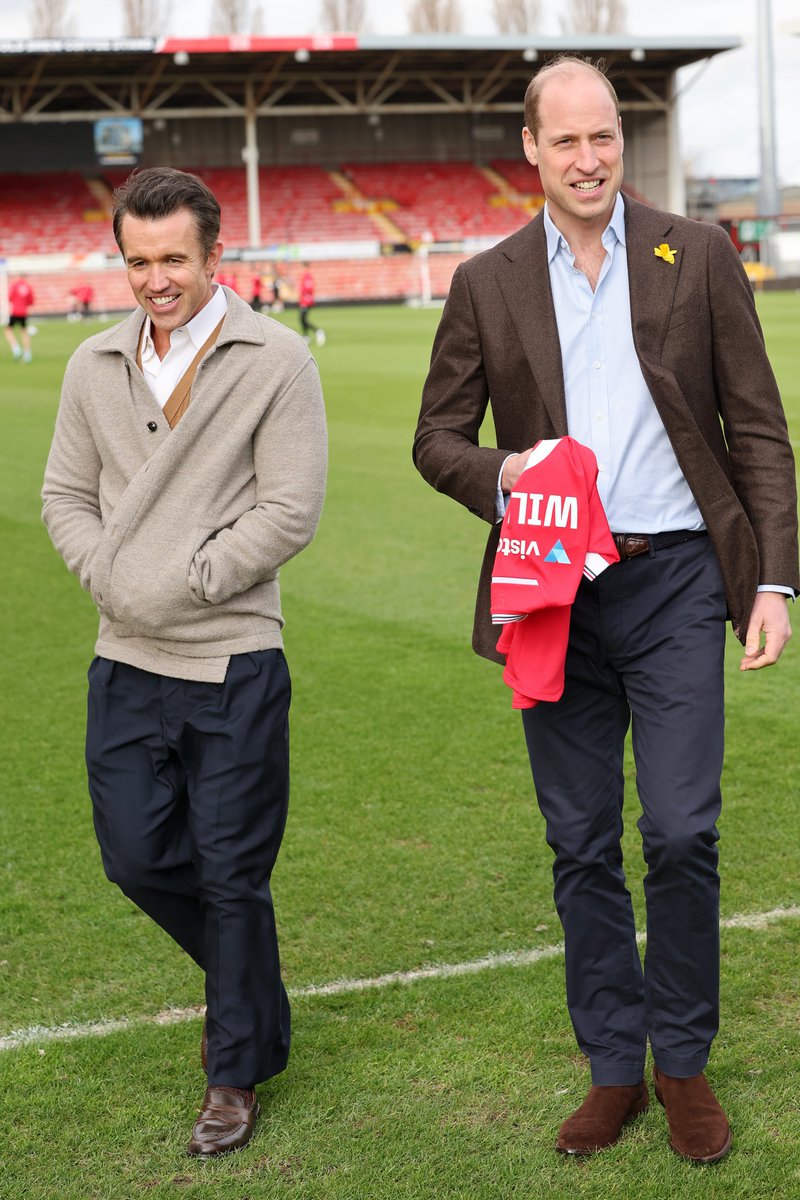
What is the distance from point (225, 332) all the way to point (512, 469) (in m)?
0.70

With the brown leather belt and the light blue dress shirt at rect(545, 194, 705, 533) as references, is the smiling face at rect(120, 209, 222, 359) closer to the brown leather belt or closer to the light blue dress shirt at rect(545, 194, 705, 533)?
the light blue dress shirt at rect(545, 194, 705, 533)

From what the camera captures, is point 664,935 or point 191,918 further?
point 191,918

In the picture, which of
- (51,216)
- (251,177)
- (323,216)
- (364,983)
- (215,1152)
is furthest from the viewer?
(323,216)

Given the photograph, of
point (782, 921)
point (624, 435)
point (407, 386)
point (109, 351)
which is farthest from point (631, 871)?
point (407, 386)

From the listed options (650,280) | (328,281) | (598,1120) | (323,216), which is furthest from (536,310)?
(323,216)

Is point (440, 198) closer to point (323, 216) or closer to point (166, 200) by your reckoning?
point (323, 216)

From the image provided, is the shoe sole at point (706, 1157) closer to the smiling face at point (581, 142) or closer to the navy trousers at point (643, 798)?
the navy trousers at point (643, 798)

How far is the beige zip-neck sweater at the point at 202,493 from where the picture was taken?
10.5 ft

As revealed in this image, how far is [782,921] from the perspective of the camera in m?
4.37

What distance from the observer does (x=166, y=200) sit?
3.12 m

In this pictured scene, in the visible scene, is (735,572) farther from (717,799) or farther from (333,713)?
(333,713)

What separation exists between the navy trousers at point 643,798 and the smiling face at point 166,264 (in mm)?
1039

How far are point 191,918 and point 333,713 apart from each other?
350 centimetres

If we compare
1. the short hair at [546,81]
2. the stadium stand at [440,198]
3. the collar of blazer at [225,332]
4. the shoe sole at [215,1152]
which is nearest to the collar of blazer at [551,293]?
the short hair at [546,81]
